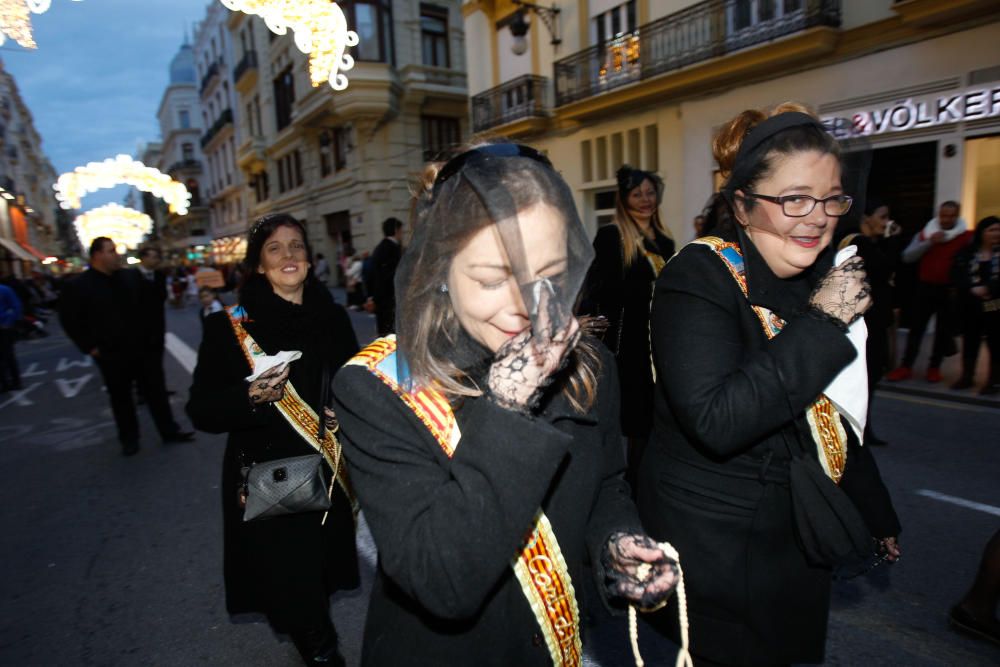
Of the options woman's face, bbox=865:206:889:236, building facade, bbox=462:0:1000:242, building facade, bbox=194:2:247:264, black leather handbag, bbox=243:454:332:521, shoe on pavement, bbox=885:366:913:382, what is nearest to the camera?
black leather handbag, bbox=243:454:332:521

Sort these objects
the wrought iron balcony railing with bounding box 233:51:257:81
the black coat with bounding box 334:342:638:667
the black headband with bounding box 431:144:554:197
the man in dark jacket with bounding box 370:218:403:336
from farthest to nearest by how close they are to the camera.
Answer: the wrought iron balcony railing with bounding box 233:51:257:81 < the man in dark jacket with bounding box 370:218:403:336 < the black headband with bounding box 431:144:554:197 < the black coat with bounding box 334:342:638:667

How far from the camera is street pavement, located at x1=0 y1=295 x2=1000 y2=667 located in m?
2.74

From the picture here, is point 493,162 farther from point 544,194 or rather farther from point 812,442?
point 812,442

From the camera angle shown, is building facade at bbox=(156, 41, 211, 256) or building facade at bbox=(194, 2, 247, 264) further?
building facade at bbox=(156, 41, 211, 256)

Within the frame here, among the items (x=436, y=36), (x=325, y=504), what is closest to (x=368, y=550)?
(x=325, y=504)

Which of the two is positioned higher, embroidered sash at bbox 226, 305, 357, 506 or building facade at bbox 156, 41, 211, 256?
building facade at bbox 156, 41, 211, 256

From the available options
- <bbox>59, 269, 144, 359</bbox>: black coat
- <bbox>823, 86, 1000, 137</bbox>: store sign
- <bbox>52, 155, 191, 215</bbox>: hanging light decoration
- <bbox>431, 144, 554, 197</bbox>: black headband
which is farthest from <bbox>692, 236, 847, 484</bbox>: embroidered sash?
<bbox>52, 155, 191, 215</bbox>: hanging light decoration

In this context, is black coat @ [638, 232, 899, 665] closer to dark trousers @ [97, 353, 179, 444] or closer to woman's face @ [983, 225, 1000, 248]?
dark trousers @ [97, 353, 179, 444]

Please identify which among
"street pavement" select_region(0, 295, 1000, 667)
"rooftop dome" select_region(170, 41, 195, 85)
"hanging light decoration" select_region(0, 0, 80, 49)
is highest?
"rooftop dome" select_region(170, 41, 195, 85)

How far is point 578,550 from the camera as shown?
4.17 feet

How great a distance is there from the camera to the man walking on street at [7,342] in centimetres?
977

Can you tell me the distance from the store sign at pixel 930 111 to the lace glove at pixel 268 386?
8.66 meters

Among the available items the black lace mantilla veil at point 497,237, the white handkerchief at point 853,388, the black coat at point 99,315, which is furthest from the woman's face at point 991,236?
the black coat at point 99,315

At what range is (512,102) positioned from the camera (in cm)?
1725
